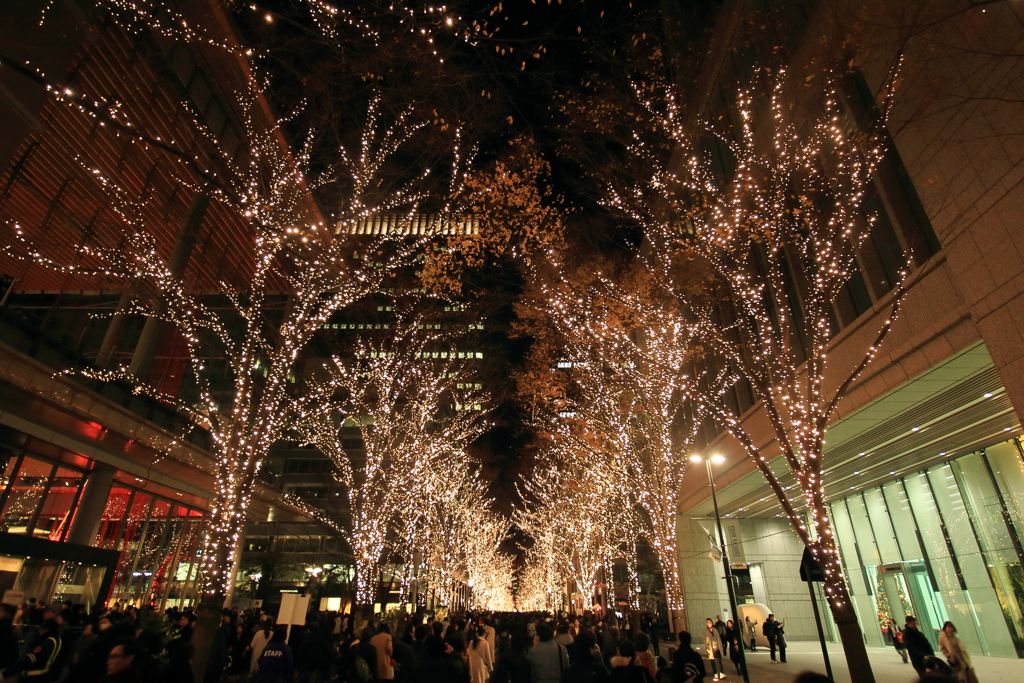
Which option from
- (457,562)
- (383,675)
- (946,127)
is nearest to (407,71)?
(946,127)

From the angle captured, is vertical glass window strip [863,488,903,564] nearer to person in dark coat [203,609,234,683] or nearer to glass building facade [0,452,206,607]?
person in dark coat [203,609,234,683]

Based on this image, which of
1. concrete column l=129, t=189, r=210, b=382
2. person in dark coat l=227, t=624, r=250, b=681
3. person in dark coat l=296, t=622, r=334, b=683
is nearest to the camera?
person in dark coat l=296, t=622, r=334, b=683

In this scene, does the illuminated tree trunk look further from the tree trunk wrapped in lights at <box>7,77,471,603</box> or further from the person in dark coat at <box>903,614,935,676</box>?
the tree trunk wrapped in lights at <box>7,77,471,603</box>

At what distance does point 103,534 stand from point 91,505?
4.66 ft

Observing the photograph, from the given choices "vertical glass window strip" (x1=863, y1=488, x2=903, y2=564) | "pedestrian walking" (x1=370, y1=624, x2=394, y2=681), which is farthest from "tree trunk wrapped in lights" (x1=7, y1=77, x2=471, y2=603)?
"vertical glass window strip" (x1=863, y1=488, x2=903, y2=564)

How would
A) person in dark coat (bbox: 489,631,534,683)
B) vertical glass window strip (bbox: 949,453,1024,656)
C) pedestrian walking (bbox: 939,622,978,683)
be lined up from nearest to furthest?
person in dark coat (bbox: 489,631,534,683) → pedestrian walking (bbox: 939,622,978,683) → vertical glass window strip (bbox: 949,453,1024,656)

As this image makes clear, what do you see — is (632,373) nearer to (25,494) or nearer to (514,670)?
(514,670)

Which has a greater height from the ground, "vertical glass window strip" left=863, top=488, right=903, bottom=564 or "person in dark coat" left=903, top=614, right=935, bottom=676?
"vertical glass window strip" left=863, top=488, right=903, bottom=564

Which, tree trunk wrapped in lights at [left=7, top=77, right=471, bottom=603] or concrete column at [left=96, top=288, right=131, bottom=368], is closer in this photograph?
tree trunk wrapped in lights at [left=7, top=77, right=471, bottom=603]

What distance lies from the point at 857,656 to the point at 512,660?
4.52 m

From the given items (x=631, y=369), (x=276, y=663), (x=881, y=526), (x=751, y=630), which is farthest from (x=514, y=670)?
(x=751, y=630)

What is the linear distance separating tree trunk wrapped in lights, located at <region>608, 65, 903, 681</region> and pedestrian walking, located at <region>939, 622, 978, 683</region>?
105 inches

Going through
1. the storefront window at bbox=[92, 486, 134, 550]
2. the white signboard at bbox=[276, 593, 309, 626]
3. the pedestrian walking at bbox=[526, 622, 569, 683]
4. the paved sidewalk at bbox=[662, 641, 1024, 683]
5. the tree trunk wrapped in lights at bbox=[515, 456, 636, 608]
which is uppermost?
the tree trunk wrapped in lights at bbox=[515, 456, 636, 608]

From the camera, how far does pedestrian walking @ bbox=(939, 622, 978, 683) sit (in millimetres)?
8250
